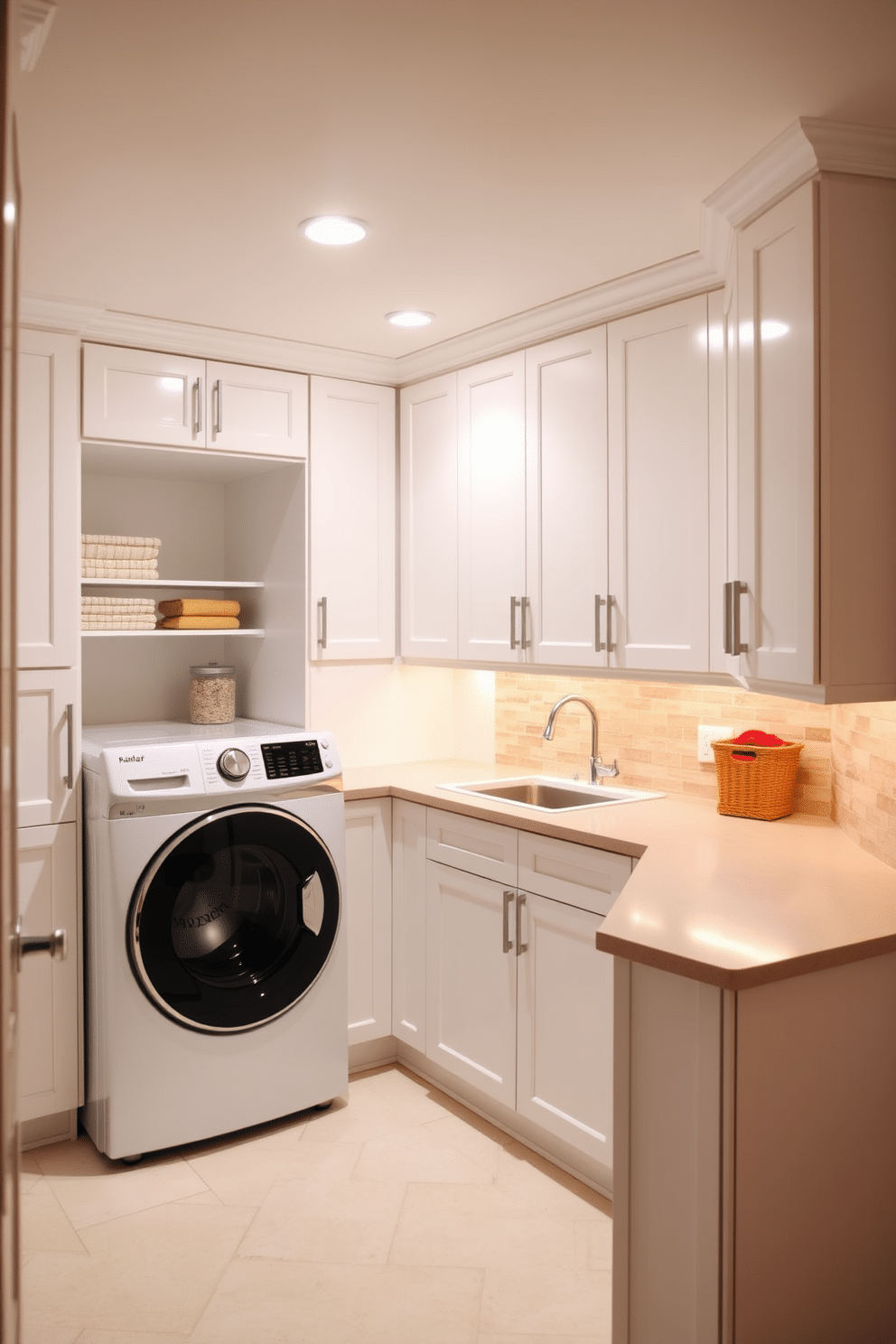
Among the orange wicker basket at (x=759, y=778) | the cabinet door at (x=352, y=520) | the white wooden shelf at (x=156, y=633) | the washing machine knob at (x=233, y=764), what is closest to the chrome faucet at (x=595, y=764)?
the orange wicker basket at (x=759, y=778)

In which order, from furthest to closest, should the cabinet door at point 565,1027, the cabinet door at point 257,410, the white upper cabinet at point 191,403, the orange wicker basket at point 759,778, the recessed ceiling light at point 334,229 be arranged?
the cabinet door at point 257,410 → the white upper cabinet at point 191,403 → the orange wicker basket at point 759,778 → the cabinet door at point 565,1027 → the recessed ceiling light at point 334,229

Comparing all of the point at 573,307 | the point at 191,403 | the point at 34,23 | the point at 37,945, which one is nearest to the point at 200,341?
the point at 191,403

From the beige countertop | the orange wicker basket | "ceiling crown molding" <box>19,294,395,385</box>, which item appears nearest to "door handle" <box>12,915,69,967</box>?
the beige countertop

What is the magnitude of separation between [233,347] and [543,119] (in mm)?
1611

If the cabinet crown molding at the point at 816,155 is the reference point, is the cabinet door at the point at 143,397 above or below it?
below

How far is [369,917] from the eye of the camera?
335 centimetres

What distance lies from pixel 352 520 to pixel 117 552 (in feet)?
2.63

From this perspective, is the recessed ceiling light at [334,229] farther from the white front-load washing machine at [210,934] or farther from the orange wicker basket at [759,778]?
the orange wicker basket at [759,778]

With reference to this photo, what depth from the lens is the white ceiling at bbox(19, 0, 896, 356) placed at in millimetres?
1583

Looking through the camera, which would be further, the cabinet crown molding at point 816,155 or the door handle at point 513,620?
the door handle at point 513,620

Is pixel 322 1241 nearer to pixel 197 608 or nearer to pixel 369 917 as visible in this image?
pixel 369 917

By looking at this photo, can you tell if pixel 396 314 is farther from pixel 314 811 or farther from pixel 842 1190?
pixel 842 1190

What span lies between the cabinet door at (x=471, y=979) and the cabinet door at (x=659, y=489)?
816mm

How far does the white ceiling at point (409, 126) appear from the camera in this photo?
1583mm
